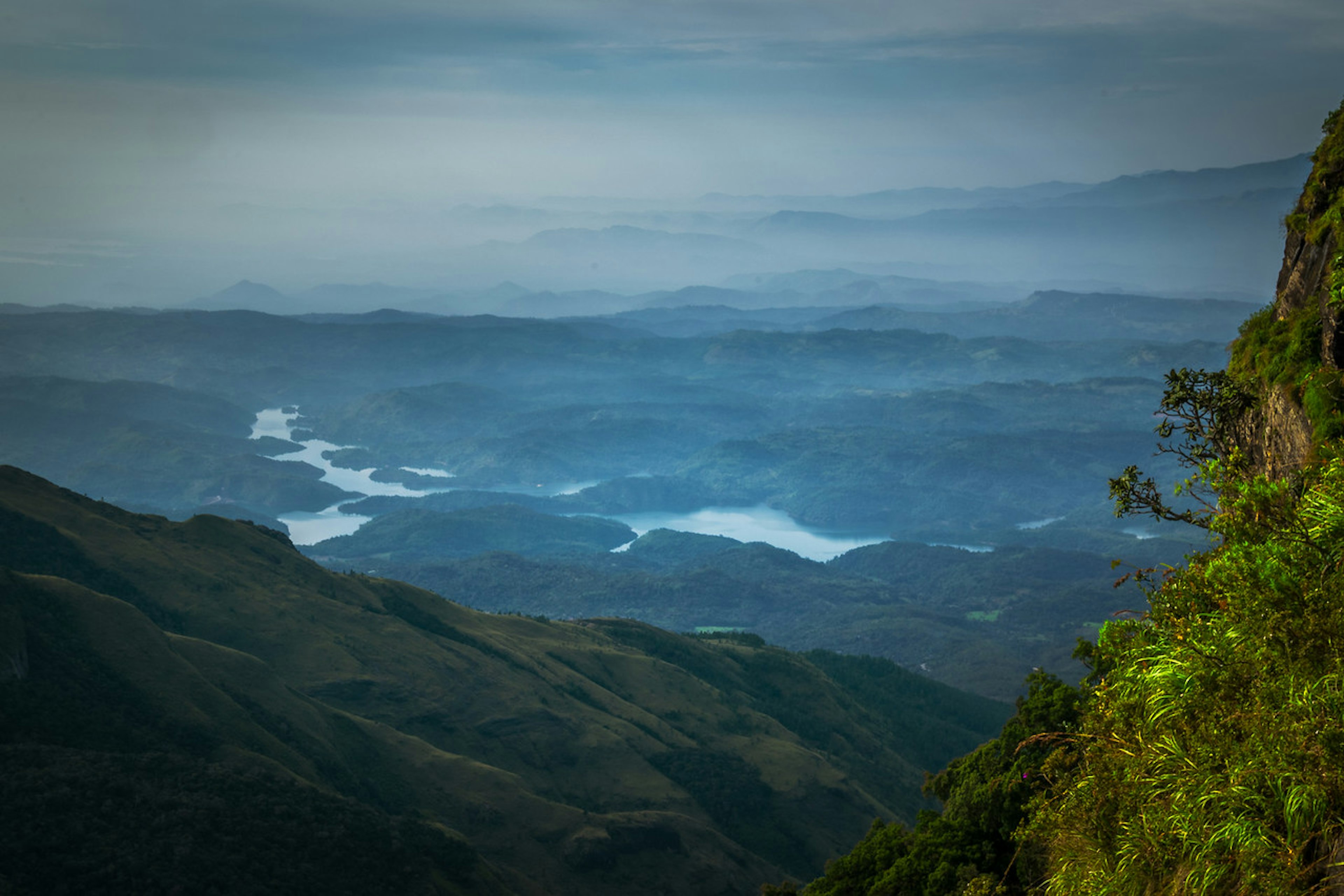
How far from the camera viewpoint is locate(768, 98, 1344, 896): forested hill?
11375mm

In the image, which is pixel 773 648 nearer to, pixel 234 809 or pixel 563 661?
pixel 563 661

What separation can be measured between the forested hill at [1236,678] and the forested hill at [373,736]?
52126 millimetres

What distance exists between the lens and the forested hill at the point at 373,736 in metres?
60.4

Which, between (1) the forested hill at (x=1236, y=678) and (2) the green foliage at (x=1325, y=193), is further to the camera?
(2) the green foliage at (x=1325, y=193)

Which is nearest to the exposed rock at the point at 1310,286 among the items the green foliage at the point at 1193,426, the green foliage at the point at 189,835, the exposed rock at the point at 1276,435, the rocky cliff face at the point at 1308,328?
the rocky cliff face at the point at 1308,328

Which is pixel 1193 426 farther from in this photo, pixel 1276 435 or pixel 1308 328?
pixel 1308 328

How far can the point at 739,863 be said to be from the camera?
9319cm

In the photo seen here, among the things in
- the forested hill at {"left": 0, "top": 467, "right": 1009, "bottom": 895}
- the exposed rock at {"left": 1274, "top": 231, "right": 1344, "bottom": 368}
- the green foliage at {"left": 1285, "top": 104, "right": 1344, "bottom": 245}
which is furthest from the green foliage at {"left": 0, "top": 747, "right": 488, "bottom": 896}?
the green foliage at {"left": 1285, "top": 104, "right": 1344, "bottom": 245}

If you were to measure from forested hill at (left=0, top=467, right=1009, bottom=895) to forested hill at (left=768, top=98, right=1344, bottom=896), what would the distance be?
52126mm

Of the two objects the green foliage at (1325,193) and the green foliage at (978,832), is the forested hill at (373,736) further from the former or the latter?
the green foliage at (1325,193)

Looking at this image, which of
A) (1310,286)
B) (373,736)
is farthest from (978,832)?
(373,736)

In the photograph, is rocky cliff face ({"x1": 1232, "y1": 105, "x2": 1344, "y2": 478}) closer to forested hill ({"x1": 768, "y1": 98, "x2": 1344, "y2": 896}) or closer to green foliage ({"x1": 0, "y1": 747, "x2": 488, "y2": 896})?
forested hill ({"x1": 768, "y1": 98, "x2": 1344, "y2": 896})

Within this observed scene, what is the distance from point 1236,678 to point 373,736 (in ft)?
289

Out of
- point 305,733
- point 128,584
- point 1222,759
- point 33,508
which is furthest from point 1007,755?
point 33,508
